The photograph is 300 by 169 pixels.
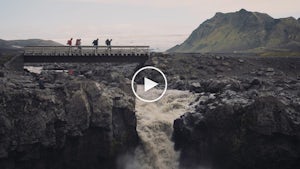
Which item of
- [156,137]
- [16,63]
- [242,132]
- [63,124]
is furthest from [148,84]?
[242,132]

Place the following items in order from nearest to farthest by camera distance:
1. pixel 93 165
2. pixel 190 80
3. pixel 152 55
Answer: pixel 93 165 < pixel 190 80 < pixel 152 55

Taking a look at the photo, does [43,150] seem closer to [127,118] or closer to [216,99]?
[127,118]

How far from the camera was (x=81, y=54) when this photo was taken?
75938mm

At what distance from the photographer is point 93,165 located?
62500mm

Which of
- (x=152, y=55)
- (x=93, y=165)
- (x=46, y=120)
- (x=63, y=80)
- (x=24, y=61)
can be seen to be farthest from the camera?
(x=152, y=55)

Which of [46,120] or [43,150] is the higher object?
[46,120]

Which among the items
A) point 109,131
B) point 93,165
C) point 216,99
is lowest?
point 93,165

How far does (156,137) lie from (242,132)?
13987 millimetres

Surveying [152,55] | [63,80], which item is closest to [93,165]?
[63,80]

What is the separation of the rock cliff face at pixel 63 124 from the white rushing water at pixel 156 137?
6.47ft

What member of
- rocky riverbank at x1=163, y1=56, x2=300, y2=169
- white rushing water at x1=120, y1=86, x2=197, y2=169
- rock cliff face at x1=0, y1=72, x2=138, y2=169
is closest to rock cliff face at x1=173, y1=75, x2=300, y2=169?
rocky riverbank at x1=163, y1=56, x2=300, y2=169

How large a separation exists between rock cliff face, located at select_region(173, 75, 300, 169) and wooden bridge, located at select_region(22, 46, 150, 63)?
19342 millimetres

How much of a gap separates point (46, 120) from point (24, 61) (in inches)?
912

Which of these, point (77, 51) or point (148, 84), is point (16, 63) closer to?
point (77, 51)
